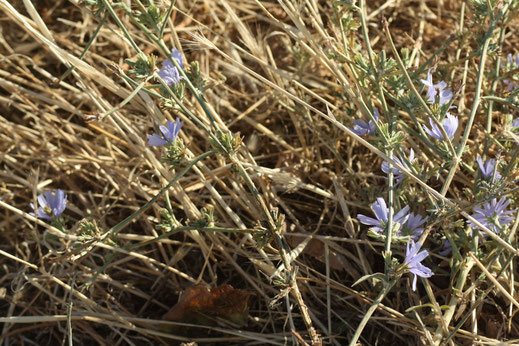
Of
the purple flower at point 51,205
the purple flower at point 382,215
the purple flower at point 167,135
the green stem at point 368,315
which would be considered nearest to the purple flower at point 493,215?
the purple flower at point 382,215

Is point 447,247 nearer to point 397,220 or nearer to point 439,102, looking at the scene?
point 397,220

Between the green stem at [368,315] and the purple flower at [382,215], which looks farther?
the purple flower at [382,215]

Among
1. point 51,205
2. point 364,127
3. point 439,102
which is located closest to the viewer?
point 439,102

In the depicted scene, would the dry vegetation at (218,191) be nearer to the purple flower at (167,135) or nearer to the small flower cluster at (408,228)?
the small flower cluster at (408,228)

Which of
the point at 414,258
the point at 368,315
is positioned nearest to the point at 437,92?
the point at 414,258

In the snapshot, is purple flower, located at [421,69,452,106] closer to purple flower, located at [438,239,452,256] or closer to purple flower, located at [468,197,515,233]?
purple flower, located at [468,197,515,233]
